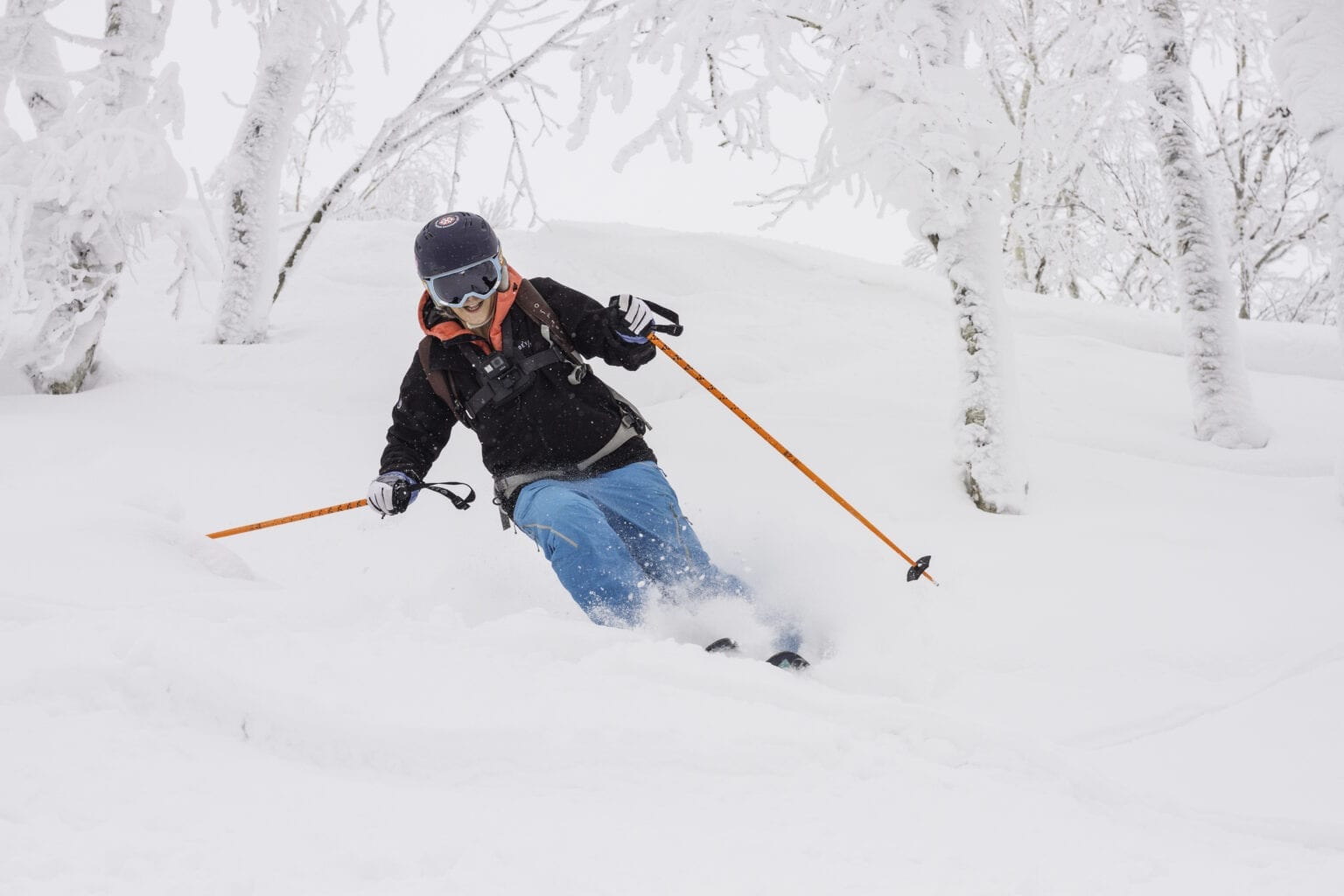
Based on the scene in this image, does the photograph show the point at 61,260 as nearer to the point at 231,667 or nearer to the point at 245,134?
the point at 245,134

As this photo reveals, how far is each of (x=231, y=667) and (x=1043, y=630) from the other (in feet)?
9.72

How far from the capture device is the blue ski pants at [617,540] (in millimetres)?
3340

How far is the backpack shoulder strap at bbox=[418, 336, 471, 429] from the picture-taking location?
3.81 m

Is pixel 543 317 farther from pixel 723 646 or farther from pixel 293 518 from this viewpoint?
pixel 723 646

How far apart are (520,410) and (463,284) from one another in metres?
0.60

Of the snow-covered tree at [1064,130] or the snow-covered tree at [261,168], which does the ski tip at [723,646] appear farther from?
the snow-covered tree at [261,168]

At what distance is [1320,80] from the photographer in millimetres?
4566

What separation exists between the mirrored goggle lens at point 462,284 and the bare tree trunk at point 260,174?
437cm

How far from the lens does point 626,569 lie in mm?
3363

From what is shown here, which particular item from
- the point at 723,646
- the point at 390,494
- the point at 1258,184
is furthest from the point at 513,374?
the point at 1258,184

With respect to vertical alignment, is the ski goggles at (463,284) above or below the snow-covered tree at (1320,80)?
below

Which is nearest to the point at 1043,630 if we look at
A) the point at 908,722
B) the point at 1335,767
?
the point at 1335,767

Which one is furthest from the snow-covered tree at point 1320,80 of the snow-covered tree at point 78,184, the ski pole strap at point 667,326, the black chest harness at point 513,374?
the snow-covered tree at point 78,184

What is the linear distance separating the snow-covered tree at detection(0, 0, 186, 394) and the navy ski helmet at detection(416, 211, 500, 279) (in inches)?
111
